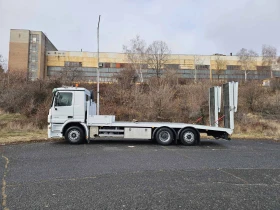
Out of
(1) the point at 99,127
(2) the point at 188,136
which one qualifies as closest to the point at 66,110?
(1) the point at 99,127

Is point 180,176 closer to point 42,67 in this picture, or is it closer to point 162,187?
point 162,187

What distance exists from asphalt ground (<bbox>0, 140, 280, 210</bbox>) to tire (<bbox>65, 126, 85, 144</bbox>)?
2.95 m

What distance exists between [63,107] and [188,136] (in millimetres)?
6424

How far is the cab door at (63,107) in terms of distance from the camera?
40.8 feet

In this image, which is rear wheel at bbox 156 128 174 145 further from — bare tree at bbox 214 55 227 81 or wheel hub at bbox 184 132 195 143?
bare tree at bbox 214 55 227 81

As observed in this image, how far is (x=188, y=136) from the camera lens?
488 inches

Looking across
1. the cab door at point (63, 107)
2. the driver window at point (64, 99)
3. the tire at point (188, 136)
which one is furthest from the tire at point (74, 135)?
the tire at point (188, 136)

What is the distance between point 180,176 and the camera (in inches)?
253

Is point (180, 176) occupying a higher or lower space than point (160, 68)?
lower

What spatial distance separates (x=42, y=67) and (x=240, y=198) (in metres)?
69.4

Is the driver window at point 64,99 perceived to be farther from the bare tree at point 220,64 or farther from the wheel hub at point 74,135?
the bare tree at point 220,64

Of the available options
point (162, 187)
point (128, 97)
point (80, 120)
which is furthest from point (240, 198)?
point (128, 97)

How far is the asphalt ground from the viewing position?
14.9 ft

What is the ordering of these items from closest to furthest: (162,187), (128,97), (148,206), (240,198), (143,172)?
(148,206) → (240,198) → (162,187) → (143,172) → (128,97)
